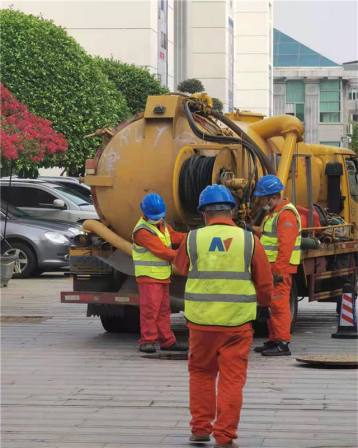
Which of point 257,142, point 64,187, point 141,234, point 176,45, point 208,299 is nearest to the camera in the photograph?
point 208,299

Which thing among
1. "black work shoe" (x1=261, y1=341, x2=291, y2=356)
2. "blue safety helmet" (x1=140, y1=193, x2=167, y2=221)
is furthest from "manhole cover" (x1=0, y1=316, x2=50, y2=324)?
"black work shoe" (x1=261, y1=341, x2=291, y2=356)

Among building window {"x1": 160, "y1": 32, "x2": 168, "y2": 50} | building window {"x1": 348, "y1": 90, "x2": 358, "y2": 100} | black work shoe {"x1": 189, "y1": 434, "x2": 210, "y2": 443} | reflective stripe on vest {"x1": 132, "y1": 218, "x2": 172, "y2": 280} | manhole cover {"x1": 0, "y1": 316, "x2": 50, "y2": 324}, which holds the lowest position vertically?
manhole cover {"x1": 0, "y1": 316, "x2": 50, "y2": 324}

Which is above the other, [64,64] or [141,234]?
[64,64]

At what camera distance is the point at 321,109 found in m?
110

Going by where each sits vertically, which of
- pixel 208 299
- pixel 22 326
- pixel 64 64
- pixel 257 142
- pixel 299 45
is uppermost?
pixel 299 45

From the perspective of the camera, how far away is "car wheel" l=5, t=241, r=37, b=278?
23.9 meters

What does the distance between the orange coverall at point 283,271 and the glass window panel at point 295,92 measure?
319 feet

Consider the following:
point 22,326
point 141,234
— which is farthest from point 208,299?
point 22,326

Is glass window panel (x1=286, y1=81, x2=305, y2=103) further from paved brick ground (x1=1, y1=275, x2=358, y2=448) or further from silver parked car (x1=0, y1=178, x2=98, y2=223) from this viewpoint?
paved brick ground (x1=1, y1=275, x2=358, y2=448)

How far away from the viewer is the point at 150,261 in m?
13.5

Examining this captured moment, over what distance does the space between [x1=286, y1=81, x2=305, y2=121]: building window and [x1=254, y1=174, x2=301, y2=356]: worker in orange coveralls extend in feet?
316

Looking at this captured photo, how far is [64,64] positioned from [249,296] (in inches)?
1213

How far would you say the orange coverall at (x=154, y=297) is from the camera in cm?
1341

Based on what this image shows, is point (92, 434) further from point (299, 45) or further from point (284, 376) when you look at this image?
point (299, 45)
